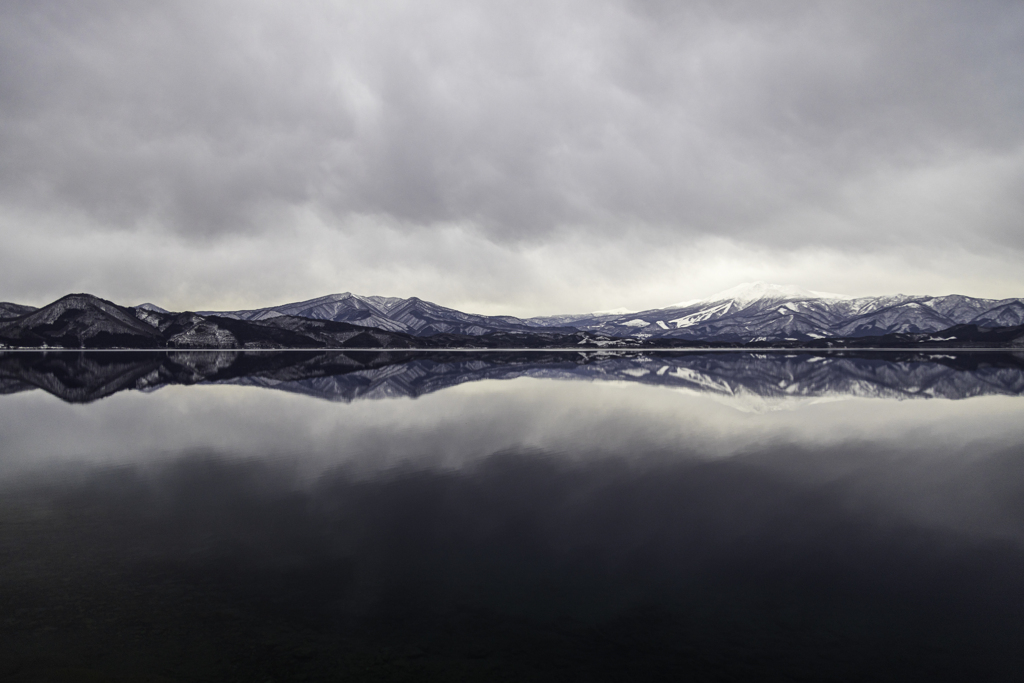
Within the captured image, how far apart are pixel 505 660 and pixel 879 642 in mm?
10255

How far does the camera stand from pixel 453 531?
23.3m

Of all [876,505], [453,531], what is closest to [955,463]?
[876,505]

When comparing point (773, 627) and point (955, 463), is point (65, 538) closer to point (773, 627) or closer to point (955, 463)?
point (773, 627)

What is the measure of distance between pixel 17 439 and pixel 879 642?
5516 cm

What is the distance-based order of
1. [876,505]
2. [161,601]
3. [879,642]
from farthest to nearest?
[876,505], [161,601], [879,642]

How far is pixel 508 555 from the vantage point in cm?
2078

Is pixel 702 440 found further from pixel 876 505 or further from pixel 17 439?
pixel 17 439

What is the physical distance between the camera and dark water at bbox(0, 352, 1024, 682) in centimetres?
1421

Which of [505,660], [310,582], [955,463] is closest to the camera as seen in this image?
[505,660]

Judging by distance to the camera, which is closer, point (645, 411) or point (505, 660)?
point (505, 660)

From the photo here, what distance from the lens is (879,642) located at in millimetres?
15086

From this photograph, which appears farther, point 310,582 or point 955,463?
point 955,463

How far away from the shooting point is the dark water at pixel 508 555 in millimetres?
14211

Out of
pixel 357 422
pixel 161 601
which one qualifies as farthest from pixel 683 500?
pixel 357 422
